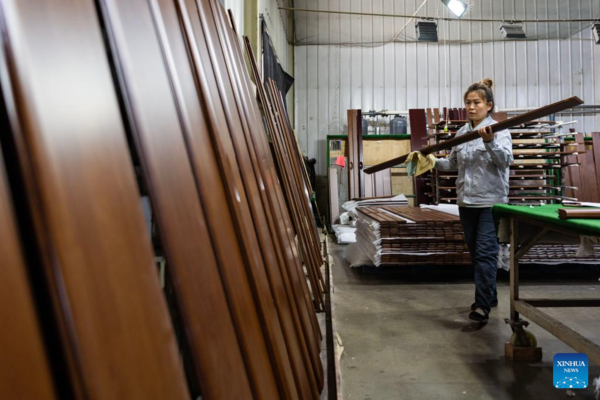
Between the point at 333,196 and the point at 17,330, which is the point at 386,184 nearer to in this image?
the point at 333,196

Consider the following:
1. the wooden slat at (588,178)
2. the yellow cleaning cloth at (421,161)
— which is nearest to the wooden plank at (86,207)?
the yellow cleaning cloth at (421,161)

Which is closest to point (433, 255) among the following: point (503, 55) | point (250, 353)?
point (250, 353)

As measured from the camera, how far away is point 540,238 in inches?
84.0

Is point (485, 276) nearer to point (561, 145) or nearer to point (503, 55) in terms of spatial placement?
point (561, 145)

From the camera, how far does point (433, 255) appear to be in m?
3.66

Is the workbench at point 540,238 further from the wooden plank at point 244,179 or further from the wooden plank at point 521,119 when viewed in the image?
the wooden plank at point 244,179

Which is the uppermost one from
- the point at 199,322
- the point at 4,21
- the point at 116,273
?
the point at 4,21

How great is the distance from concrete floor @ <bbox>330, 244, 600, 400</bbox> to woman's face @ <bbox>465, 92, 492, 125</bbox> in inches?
57.0

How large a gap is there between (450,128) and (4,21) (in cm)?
516

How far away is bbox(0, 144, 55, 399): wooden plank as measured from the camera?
0.30 m

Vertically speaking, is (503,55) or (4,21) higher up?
(503,55)

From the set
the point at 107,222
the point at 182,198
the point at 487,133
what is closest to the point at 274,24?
the point at 487,133

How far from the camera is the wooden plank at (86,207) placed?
0.34 m

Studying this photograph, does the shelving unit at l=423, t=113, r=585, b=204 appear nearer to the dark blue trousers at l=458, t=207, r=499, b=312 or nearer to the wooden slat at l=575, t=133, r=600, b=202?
the wooden slat at l=575, t=133, r=600, b=202
